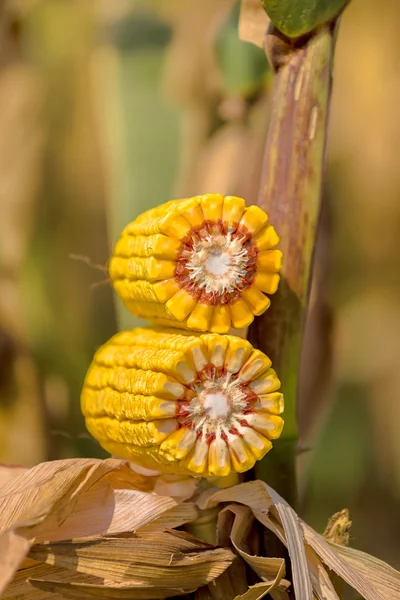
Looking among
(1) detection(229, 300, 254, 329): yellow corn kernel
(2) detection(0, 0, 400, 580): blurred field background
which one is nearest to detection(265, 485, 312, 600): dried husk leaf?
(1) detection(229, 300, 254, 329): yellow corn kernel

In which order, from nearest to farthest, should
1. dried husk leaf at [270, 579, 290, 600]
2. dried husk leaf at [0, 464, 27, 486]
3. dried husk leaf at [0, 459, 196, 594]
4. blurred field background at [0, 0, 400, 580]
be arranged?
dried husk leaf at [0, 459, 196, 594] < dried husk leaf at [270, 579, 290, 600] < dried husk leaf at [0, 464, 27, 486] < blurred field background at [0, 0, 400, 580]

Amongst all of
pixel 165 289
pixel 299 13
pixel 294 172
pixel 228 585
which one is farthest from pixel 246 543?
pixel 299 13

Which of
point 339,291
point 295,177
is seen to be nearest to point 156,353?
point 295,177

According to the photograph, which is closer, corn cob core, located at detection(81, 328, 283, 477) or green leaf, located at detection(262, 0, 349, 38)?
corn cob core, located at detection(81, 328, 283, 477)

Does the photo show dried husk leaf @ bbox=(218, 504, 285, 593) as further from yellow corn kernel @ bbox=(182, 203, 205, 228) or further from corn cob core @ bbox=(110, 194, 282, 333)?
yellow corn kernel @ bbox=(182, 203, 205, 228)

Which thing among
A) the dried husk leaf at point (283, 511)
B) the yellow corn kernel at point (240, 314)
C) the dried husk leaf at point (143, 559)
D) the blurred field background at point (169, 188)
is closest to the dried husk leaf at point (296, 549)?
the dried husk leaf at point (283, 511)
